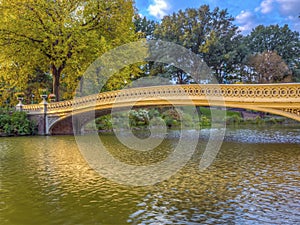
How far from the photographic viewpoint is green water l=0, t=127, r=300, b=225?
435cm

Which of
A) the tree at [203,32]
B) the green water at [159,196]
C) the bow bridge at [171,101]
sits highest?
the tree at [203,32]

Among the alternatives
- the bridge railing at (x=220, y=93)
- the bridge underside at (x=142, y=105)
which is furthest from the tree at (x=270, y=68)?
the bridge railing at (x=220, y=93)

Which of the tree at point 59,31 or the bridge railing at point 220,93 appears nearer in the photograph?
the bridge railing at point 220,93

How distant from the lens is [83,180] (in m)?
6.71

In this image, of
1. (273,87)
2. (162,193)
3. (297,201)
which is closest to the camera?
(297,201)

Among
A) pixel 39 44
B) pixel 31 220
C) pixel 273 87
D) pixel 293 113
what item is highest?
pixel 39 44

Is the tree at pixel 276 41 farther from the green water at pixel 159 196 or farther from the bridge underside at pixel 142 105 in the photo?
the green water at pixel 159 196

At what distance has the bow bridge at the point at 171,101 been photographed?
456 inches

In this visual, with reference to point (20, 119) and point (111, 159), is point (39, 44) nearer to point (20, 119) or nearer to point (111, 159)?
point (20, 119)

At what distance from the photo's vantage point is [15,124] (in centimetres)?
1891

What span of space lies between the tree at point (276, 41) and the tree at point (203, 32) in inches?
208

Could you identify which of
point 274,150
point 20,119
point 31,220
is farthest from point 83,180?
point 20,119

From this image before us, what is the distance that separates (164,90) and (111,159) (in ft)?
18.5

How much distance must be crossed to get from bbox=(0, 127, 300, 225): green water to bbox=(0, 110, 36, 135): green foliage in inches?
419
